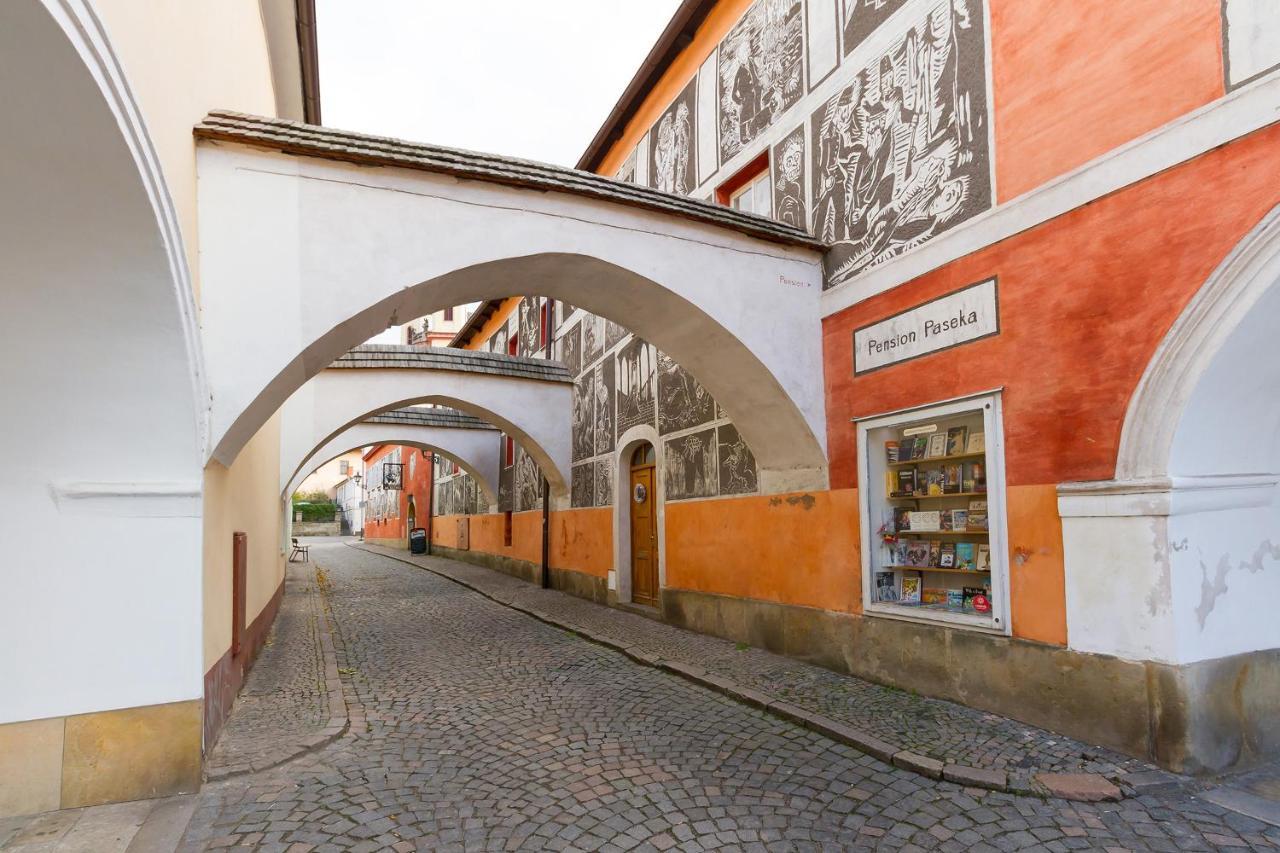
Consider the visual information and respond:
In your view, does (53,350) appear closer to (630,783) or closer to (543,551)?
(630,783)

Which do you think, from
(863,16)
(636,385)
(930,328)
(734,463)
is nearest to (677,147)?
(636,385)

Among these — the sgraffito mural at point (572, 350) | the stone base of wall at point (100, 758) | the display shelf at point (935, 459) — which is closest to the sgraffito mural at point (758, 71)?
the display shelf at point (935, 459)

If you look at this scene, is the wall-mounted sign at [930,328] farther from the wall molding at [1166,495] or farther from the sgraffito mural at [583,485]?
the sgraffito mural at [583,485]

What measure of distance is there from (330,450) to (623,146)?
32.6 ft

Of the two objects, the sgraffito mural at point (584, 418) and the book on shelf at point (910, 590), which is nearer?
the book on shelf at point (910, 590)

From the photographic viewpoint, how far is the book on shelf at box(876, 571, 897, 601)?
21.1 ft

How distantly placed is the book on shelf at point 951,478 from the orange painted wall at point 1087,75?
202cm

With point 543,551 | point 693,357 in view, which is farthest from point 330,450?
point 693,357

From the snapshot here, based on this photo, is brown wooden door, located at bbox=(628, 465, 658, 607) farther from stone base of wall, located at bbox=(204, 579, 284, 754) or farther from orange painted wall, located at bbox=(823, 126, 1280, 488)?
orange painted wall, located at bbox=(823, 126, 1280, 488)

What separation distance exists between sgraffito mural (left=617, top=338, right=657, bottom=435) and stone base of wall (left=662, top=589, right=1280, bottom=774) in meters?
5.16

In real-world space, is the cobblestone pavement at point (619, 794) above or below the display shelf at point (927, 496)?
below

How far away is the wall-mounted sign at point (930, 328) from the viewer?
5.54 m

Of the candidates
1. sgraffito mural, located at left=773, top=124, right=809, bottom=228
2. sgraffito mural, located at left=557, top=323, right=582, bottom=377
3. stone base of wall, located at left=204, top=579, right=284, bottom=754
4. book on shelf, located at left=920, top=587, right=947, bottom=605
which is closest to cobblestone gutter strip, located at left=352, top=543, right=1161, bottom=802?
book on shelf, located at left=920, top=587, right=947, bottom=605

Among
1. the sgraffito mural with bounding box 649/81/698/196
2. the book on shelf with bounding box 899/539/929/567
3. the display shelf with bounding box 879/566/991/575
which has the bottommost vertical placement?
the display shelf with bounding box 879/566/991/575
